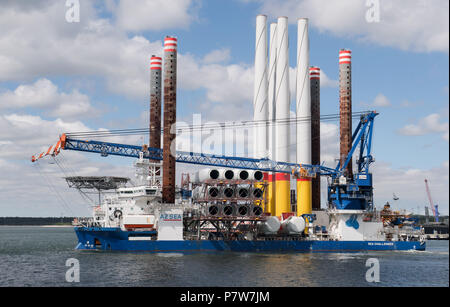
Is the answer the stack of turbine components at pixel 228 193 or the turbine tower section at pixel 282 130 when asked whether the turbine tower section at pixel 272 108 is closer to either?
the turbine tower section at pixel 282 130

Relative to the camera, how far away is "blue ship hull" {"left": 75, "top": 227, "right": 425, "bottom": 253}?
61.7m

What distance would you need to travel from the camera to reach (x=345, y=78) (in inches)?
3378

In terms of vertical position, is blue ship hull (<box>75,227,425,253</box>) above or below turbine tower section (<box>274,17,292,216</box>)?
below

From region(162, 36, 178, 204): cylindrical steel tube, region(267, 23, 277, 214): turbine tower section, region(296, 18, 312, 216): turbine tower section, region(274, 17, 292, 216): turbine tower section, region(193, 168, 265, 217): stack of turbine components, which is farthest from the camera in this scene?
region(267, 23, 277, 214): turbine tower section

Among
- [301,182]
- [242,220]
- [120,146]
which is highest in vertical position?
[120,146]

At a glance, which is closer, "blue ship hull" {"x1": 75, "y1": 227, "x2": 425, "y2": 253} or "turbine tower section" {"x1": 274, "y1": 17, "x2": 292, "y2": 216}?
"blue ship hull" {"x1": 75, "y1": 227, "x2": 425, "y2": 253}

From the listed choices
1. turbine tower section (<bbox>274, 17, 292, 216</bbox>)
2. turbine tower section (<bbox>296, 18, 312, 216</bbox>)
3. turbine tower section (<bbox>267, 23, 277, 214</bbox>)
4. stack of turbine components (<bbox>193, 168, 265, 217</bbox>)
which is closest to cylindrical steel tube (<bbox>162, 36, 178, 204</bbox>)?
stack of turbine components (<bbox>193, 168, 265, 217</bbox>)

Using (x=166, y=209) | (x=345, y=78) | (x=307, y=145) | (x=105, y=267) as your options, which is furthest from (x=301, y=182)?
(x=105, y=267)

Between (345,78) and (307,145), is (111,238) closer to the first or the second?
(307,145)

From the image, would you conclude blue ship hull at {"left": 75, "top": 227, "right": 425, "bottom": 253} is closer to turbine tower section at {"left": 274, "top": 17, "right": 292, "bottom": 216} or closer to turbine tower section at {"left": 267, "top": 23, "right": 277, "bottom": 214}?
turbine tower section at {"left": 274, "top": 17, "right": 292, "bottom": 216}

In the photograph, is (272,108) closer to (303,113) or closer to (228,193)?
(303,113)

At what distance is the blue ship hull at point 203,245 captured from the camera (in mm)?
61688

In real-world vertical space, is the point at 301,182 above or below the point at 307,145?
below

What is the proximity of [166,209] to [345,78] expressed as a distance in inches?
1630
